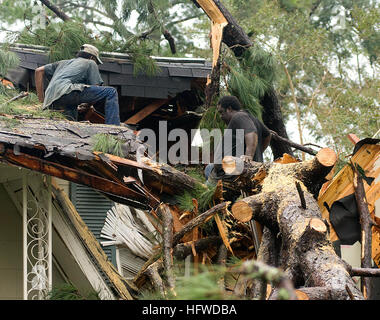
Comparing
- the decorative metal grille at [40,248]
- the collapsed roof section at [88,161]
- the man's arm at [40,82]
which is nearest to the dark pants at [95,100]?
the man's arm at [40,82]

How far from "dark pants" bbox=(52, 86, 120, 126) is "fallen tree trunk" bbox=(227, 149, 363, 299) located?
7.24ft

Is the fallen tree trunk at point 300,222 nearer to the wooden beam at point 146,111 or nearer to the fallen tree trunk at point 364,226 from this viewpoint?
the fallen tree trunk at point 364,226

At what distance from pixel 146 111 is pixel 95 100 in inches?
70.9

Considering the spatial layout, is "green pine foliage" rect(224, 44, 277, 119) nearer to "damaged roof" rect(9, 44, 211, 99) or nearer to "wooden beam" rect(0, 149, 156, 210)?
"damaged roof" rect(9, 44, 211, 99)

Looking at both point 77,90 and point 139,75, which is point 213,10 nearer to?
point 139,75

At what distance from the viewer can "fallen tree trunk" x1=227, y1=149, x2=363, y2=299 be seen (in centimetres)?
579

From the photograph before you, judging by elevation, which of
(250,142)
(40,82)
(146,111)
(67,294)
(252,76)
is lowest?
(67,294)

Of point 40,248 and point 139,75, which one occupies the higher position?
point 139,75

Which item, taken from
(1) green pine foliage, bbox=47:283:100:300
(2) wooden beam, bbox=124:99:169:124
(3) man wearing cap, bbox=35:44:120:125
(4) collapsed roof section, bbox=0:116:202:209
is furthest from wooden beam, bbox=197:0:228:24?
(1) green pine foliage, bbox=47:283:100:300

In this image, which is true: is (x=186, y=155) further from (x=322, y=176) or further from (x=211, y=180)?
(x=322, y=176)

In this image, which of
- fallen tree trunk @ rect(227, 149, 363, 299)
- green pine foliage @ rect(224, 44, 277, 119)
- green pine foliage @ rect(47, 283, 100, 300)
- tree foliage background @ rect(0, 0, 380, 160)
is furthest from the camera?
tree foliage background @ rect(0, 0, 380, 160)

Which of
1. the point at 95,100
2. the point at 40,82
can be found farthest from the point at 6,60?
the point at 95,100

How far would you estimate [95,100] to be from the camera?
9.32m
